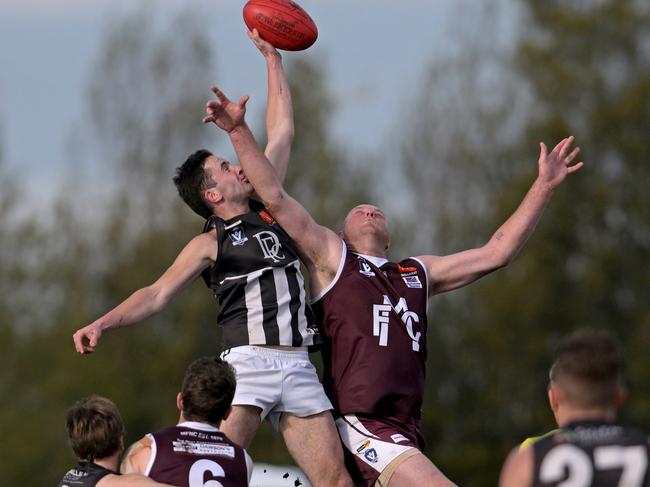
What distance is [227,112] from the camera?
25.0 feet

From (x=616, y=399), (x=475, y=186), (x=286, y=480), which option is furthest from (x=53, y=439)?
(x=616, y=399)

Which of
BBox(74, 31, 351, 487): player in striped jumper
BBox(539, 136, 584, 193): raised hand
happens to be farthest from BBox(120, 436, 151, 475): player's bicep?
BBox(539, 136, 584, 193): raised hand

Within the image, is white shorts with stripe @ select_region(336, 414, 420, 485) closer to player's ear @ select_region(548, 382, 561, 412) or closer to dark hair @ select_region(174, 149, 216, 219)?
dark hair @ select_region(174, 149, 216, 219)

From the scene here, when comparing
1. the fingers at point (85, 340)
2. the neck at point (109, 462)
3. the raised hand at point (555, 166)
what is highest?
the raised hand at point (555, 166)

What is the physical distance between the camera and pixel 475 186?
3409 cm

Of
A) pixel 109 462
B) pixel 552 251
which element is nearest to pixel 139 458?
pixel 109 462

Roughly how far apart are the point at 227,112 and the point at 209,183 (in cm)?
72

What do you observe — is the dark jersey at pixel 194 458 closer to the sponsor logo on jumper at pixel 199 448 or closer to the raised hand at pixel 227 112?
the sponsor logo on jumper at pixel 199 448

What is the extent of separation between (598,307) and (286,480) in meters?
23.8

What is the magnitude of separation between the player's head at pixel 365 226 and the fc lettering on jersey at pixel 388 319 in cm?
52

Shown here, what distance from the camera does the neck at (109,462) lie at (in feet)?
21.4

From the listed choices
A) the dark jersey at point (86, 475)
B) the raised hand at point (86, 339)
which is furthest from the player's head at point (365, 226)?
the dark jersey at point (86, 475)

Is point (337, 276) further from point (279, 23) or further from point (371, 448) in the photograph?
point (279, 23)

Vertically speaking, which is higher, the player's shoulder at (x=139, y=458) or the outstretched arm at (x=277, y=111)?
the outstretched arm at (x=277, y=111)
